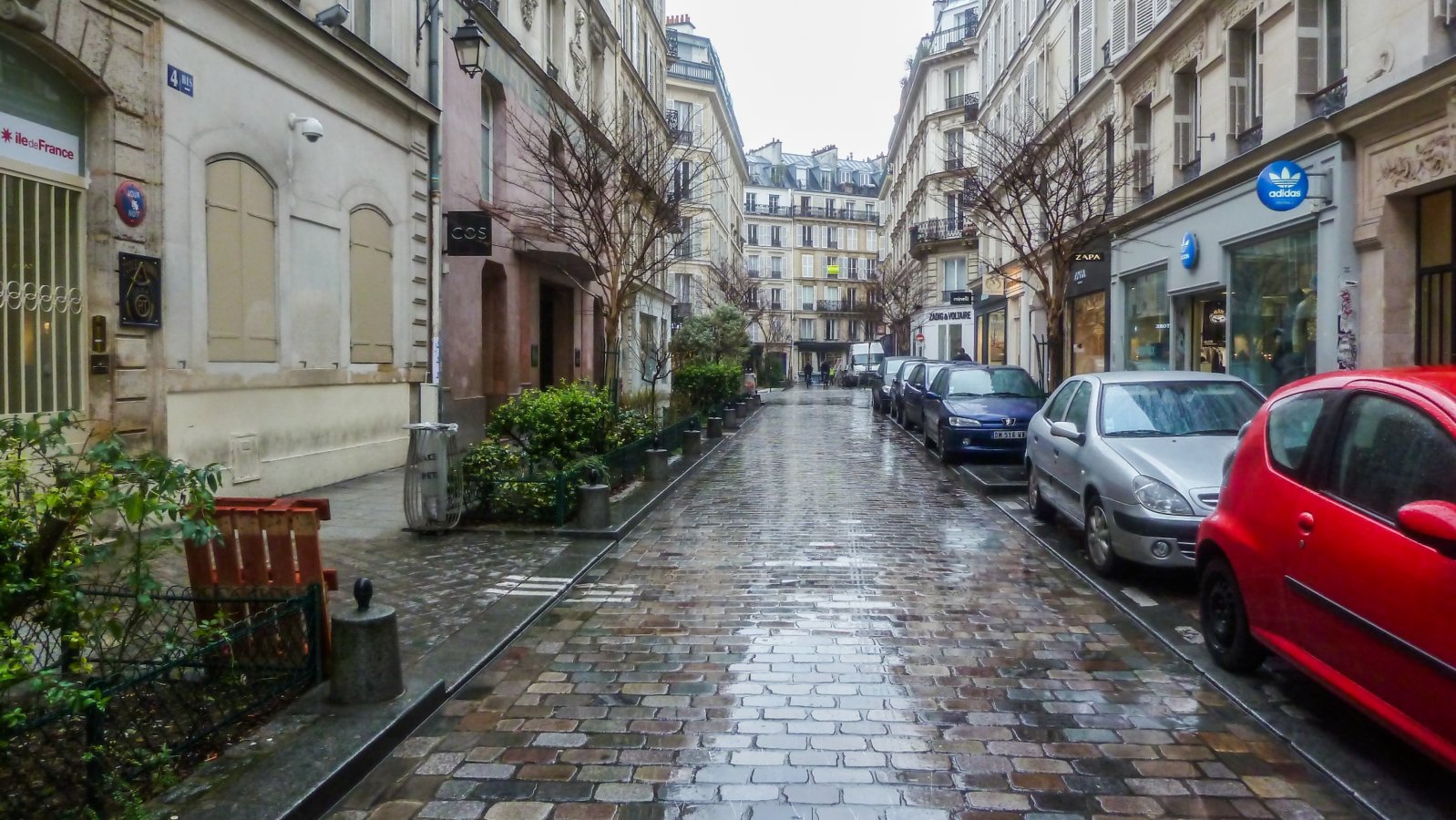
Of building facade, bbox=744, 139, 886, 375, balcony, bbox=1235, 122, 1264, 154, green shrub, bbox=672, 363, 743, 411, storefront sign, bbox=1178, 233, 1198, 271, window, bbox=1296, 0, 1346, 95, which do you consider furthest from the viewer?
building facade, bbox=744, 139, 886, 375

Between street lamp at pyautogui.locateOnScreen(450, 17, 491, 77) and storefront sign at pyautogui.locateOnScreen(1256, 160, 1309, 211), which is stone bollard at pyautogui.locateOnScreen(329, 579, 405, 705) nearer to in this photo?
street lamp at pyautogui.locateOnScreen(450, 17, 491, 77)

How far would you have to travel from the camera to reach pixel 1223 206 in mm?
17109

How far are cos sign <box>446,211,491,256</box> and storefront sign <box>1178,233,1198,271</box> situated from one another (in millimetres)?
12127

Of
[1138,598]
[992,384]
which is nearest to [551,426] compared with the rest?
[1138,598]

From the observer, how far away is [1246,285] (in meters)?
16.7

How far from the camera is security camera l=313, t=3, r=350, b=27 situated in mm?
12195

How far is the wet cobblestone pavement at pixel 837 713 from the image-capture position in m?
4.01

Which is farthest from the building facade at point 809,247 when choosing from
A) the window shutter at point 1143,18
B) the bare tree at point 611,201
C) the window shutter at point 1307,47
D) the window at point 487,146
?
the window shutter at point 1307,47

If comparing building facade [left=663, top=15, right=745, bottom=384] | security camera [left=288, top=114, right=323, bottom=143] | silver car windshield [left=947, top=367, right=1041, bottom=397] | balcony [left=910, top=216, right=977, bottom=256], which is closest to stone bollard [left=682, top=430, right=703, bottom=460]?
silver car windshield [left=947, top=367, right=1041, bottom=397]

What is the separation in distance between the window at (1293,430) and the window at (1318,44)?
11.1 metres

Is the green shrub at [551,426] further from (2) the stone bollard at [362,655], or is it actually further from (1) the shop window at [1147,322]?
(1) the shop window at [1147,322]

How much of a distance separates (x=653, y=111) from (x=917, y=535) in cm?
2599

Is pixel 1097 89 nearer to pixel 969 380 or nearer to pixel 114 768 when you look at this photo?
pixel 969 380

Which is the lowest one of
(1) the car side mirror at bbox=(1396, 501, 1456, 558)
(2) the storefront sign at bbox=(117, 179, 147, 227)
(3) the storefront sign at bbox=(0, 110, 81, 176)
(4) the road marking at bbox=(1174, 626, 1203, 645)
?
(4) the road marking at bbox=(1174, 626, 1203, 645)
